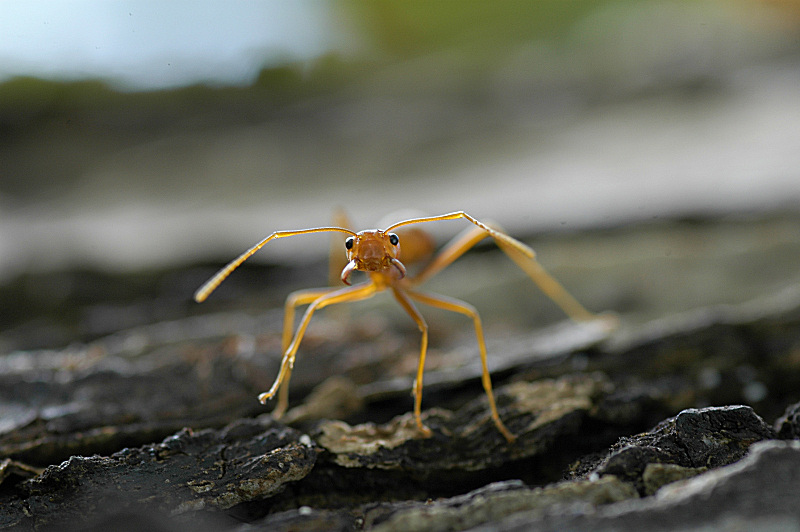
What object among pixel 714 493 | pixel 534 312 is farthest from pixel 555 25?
pixel 714 493

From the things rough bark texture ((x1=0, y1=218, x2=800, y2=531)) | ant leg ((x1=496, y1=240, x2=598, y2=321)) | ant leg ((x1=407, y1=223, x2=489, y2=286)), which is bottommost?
rough bark texture ((x1=0, y1=218, x2=800, y2=531))

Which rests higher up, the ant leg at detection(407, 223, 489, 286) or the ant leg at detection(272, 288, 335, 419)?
the ant leg at detection(407, 223, 489, 286)

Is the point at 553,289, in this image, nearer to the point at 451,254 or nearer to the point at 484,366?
the point at 451,254

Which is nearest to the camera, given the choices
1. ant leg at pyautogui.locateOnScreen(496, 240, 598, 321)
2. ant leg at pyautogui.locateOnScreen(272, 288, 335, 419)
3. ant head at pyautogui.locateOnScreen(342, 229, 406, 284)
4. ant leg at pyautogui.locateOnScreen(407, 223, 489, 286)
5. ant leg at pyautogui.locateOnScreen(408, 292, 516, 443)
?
ant leg at pyautogui.locateOnScreen(408, 292, 516, 443)

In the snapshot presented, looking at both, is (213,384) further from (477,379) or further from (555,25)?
(555,25)

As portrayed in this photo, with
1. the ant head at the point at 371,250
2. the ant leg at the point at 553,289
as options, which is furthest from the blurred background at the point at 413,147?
the ant head at the point at 371,250

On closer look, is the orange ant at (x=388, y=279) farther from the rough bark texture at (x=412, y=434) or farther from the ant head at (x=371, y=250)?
the rough bark texture at (x=412, y=434)

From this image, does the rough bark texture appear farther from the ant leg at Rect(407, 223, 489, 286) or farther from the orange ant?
the ant leg at Rect(407, 223, 489, 286)

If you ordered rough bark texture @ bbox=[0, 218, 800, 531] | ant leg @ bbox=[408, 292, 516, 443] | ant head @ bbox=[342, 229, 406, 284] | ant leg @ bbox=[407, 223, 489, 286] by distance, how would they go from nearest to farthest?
rough bark texture @ bbox=[0, 218, 800, 531], ant leg @ bbox=[408, 292, 516, 443], ant head @ bbox=[342, 229, 406, 284], ant leg @ bbox=[407, 223, 489, 286]

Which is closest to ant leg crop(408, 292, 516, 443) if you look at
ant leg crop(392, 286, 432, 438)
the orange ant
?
the orange ant
